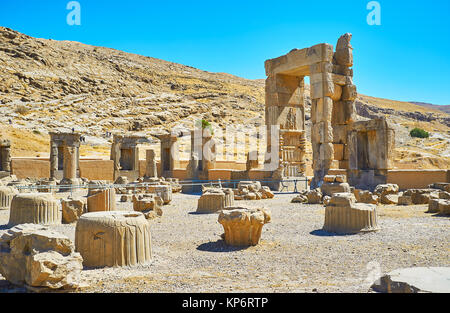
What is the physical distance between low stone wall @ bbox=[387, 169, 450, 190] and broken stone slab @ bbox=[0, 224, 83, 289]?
13.8 m

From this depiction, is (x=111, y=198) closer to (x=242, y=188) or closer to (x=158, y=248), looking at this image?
(x=158, y=248)

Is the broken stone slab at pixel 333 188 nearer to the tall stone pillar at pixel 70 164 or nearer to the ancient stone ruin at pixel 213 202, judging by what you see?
the ancient stone ruin at pixel 213 202

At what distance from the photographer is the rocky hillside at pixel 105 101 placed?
43.2 m

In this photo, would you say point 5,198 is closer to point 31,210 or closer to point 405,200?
point 31,210

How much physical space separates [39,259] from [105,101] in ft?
193

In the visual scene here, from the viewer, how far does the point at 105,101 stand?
59750 mm

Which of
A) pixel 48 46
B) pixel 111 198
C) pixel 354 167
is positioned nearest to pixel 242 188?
pixel 354 167

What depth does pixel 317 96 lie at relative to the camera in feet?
55.7

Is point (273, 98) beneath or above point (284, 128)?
above

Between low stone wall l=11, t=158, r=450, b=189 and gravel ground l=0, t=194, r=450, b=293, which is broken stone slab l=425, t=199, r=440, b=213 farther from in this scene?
low stone wall l=11, t=158, r=450, b=189

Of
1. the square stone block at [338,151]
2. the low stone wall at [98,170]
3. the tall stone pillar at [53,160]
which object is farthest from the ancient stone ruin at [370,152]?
the tall stone pillar at [53,160]

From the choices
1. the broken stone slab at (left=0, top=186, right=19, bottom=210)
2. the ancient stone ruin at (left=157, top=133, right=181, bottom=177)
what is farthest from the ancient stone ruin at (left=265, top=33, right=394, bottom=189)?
the broken stone slab at (left=0, top=186, right=19, bottom=210)
